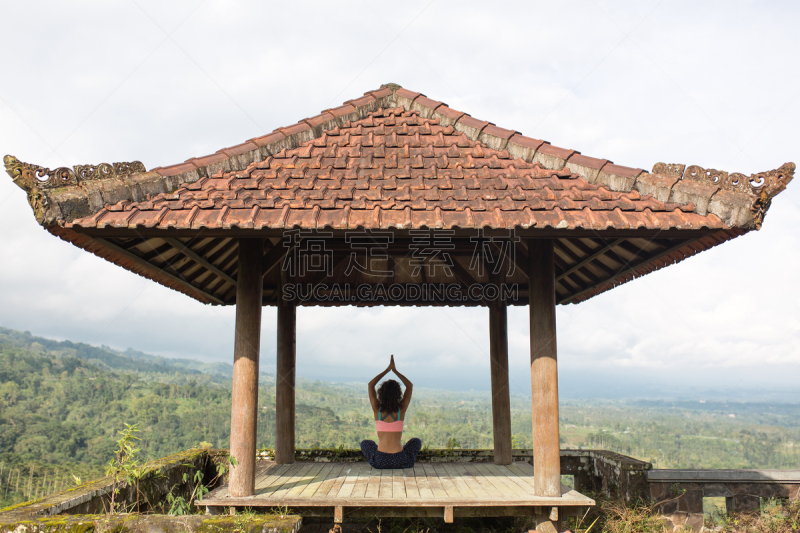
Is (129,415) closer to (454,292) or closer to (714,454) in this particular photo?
(454,292)

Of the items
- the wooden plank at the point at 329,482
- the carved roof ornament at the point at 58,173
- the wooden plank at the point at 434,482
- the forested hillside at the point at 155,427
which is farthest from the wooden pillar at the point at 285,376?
the forested hillside at the point at 155,427

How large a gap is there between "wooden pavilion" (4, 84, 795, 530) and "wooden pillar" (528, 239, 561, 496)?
0.02 m

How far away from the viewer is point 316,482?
6.42 metres

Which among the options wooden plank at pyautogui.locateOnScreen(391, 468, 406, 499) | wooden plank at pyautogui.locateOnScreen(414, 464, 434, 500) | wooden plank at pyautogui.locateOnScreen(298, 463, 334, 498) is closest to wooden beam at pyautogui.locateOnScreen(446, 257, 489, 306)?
wooden plank at pyautogui.locateOnScreen(414, 464, 434, 500)

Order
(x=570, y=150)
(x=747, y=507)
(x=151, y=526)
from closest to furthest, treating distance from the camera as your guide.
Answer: (x=151, y=526), (x=570, y=150), (x=747, y=507)

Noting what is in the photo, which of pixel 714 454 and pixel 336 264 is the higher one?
pixel 336 264

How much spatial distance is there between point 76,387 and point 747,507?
77002 mm

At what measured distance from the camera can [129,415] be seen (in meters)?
57.8

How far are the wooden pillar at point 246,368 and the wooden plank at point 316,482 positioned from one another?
0.64 m

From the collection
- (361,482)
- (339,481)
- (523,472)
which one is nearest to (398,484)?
(361,482)

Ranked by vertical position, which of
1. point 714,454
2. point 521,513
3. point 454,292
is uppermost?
point 454,292

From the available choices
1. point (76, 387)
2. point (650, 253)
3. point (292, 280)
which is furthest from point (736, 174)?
point (76, 387)

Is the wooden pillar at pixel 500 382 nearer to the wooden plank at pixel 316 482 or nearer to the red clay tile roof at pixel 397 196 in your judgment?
the wooden plank at pixel 316 482

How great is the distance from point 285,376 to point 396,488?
3.26m
